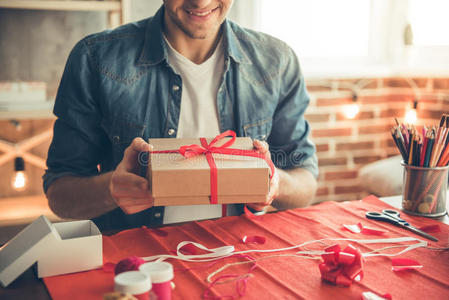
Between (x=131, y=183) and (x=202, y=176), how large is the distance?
179mm

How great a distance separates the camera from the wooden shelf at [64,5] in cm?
196

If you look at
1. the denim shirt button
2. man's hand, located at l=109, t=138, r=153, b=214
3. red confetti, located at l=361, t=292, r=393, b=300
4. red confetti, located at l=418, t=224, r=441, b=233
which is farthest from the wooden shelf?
red confetti, located at l=361, t=292, r=393, b=300

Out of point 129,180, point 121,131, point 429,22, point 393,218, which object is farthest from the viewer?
point 429,22

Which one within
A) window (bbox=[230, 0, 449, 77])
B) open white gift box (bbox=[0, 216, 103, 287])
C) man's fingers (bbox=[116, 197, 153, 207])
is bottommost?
open white gift box (bbox=[0, 216, 103, 287])

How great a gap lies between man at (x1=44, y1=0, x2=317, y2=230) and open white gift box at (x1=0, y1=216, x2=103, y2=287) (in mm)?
360

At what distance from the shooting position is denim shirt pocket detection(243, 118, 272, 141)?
54.6 inches

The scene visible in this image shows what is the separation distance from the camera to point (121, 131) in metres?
1.31

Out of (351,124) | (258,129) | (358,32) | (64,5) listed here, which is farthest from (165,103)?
(358,32)

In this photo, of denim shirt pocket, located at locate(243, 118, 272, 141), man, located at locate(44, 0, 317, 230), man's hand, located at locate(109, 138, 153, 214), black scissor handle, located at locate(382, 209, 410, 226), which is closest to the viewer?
man's hand, located at locate(109, 138, 153, 214)

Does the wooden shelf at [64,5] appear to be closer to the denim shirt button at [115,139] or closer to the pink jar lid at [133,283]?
the denim shirt button at [115,139]

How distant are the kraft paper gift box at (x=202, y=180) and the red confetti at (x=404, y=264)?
26 cm

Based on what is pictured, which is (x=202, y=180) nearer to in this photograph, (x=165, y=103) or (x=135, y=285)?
(x=135, y=285)

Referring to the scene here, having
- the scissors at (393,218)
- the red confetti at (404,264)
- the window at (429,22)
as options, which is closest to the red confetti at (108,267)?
the red confetti at (404,264)

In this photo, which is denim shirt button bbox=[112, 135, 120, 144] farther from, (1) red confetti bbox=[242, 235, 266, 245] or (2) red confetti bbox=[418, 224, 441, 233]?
(2) red confetti bbox=[418, 224, 441, 233]
